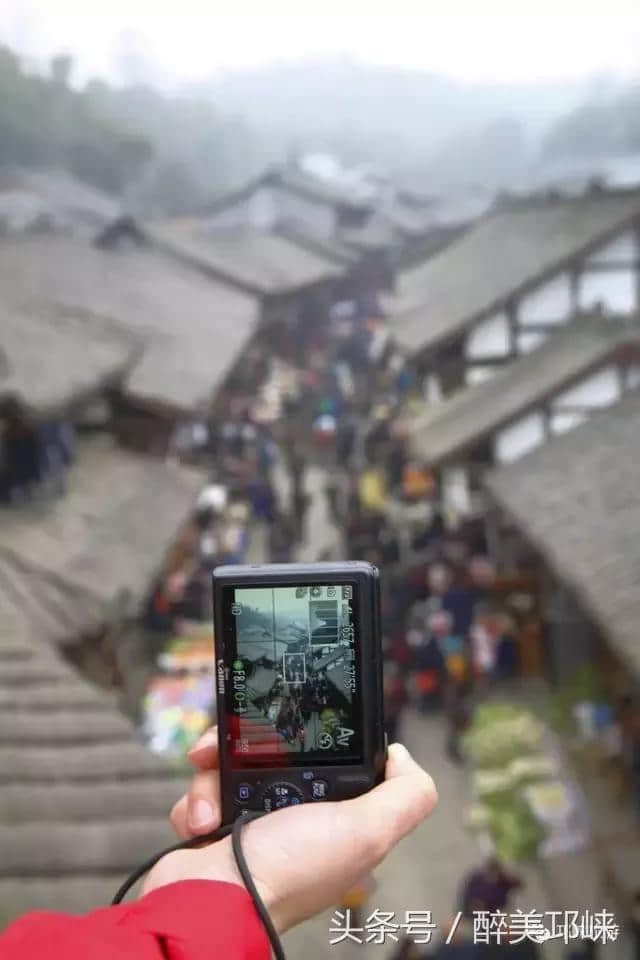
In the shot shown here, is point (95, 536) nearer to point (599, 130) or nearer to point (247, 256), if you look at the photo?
point (599, 130)

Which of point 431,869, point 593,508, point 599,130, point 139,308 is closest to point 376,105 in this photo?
point 599,130

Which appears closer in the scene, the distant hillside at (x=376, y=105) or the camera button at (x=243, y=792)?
the camera button at (x=243, y=792)

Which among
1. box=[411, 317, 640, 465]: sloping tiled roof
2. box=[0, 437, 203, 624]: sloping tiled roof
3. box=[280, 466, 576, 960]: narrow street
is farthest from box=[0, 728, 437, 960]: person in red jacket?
box=[411, 317, 640, 465]: sloping tiled roof

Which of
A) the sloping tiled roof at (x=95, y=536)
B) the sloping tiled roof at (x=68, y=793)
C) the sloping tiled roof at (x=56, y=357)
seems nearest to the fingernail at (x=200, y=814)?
the sloping tiled roof at (x=68, y=793)

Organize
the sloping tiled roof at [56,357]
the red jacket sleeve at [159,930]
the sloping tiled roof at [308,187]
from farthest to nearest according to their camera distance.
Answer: the sloping tiled roof at [308,187]
the sloping tiled roof at [56,357]
the red jacket sleeve at [159,930]

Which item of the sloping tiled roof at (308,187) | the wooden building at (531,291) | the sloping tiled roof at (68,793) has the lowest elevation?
the sloping tiled roof at (68,793)

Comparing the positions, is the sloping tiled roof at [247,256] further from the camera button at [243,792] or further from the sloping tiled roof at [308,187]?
the camera button at [243,792]
